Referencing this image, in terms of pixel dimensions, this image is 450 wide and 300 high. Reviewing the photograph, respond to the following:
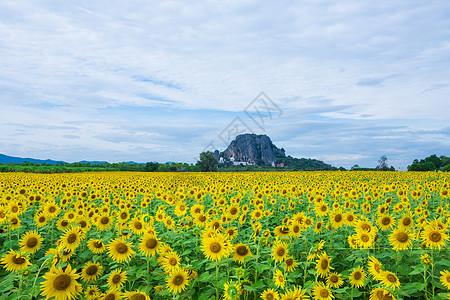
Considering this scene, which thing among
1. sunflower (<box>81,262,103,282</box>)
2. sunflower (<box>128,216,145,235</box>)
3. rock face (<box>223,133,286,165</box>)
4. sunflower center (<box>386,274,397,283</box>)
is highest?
rock face (<box>223,133,286,165</box>)

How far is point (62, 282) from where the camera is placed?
3242mm

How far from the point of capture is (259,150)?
645 feet

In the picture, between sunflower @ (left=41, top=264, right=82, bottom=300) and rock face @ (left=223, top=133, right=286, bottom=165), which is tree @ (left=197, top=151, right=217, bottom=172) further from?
rock face @ (left=223, top=133, right=286, bottom=165)

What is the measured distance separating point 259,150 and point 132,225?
192745 millimetres

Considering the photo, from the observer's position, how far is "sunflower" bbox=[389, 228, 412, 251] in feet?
15.4

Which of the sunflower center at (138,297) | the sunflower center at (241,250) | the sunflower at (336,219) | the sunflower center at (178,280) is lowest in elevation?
the sunflower center at (178,280)

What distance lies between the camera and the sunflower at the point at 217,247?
4.12 m

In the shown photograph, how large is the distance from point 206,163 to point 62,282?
64.4 m

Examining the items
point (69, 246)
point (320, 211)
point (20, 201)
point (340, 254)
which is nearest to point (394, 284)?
point (340, 254)

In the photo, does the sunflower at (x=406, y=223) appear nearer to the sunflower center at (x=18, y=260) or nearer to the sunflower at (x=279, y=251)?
the sunflower at (x=279, y=251)

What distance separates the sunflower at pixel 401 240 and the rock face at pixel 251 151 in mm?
150692

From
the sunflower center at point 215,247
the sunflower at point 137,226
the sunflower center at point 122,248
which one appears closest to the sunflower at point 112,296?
the sunflower center at point 122,248

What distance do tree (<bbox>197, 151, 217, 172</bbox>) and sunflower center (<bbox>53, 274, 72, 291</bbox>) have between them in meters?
63.4

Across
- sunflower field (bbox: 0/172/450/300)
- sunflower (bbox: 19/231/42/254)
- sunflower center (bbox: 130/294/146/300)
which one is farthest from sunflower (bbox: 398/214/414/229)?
sunflower (bbox: 19/231/42/254)
